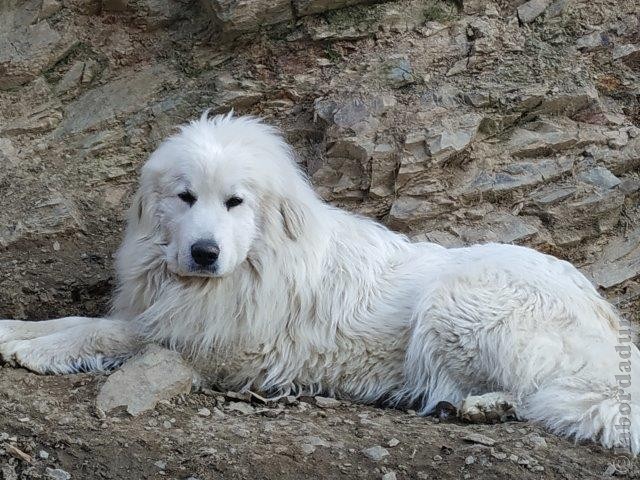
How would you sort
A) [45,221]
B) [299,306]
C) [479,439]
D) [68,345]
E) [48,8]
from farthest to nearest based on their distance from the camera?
[48,8] → [45,221] → [299,306] → [68,345] → [479,439]

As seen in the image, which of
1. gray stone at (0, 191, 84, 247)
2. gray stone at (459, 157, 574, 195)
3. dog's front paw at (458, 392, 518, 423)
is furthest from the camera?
gray stone at (459, 157, 574, 195)

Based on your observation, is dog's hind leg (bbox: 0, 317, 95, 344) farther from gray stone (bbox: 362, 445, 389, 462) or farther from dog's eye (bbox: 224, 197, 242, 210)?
gray stone (bbox: 362, 445, 389, 462)

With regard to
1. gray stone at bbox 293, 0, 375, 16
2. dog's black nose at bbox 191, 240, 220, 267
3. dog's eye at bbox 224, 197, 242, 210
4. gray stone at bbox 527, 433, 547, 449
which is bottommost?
gray stone at bbox 527, 433, 547, 449

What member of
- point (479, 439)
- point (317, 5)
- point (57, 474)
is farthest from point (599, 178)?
point (57, 474)

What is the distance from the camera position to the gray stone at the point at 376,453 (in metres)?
4.95

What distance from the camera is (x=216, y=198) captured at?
5.79m

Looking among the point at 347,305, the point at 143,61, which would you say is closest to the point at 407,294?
the point at 347,305

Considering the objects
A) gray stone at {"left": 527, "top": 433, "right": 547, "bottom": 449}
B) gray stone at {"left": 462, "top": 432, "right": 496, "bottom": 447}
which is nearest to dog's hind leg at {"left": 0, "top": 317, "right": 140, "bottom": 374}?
gray stone at {"left": 462, "top": 432, "right": 496, "bottom": 447}

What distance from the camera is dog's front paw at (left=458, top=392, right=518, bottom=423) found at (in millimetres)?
5496

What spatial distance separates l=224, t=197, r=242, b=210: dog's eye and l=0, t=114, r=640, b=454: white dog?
14 mm

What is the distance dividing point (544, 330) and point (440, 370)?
74 centimetres

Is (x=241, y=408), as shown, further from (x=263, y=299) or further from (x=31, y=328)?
(x=31, y=328)

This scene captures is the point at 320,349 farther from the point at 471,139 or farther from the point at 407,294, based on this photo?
the point at 471,139

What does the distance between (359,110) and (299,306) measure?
86.2 inches
